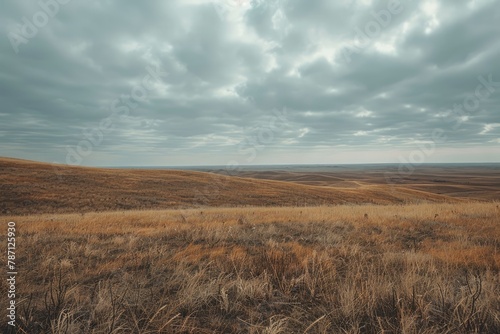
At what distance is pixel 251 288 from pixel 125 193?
98.7ft

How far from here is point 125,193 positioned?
29.6 m

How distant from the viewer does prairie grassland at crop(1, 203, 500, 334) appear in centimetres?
265

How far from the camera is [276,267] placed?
4.35 meters

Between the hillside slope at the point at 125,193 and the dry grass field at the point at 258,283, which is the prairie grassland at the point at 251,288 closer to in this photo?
the dry grass field at the point at 258,283

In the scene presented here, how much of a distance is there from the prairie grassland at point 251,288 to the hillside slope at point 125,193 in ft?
66.7

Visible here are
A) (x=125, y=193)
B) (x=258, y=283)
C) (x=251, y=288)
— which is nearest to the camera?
(x=251, y=288)

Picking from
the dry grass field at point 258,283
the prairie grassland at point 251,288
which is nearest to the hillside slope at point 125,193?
the dry grass field at point 258,283

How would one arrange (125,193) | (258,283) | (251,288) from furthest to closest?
(125,193), (258,283), (251,288)

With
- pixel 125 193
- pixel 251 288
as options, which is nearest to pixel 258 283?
pixel 251 288

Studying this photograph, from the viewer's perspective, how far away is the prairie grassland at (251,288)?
265cm

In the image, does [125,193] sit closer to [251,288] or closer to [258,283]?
[258,283]

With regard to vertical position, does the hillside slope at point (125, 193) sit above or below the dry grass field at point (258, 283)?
below

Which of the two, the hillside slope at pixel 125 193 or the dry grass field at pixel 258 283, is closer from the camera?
the dry grass field at pixel 258 283

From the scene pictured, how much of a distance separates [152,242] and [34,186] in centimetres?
3009
